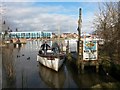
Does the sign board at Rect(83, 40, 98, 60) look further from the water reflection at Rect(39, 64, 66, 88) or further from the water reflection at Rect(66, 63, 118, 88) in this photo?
the water reflection at Rect(39, 64, 66, 88)

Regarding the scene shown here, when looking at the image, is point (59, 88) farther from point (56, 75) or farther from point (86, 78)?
point (56, 75)

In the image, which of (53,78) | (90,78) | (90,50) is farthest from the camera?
(90,50)

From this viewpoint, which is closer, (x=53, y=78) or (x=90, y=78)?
(x=90, y=78)

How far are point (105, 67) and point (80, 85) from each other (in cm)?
401

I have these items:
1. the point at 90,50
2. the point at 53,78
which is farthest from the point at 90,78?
the point at 53,78

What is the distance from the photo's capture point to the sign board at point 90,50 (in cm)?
2483

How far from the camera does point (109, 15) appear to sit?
1273 inches

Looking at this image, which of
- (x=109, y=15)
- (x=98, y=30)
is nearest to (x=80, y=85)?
(x=109, y=15)

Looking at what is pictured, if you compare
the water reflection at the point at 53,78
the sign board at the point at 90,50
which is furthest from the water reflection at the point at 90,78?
the sign board at the point at 90,50

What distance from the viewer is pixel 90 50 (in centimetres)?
2511

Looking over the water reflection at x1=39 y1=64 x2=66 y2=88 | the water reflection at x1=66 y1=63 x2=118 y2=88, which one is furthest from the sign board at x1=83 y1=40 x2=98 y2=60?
the water reflection at x1=39 y1=64 x2=66 y2=88

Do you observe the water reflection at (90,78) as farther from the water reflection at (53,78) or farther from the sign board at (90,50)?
the sign board at (90,50)

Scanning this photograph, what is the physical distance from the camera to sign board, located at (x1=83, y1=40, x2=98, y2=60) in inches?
977

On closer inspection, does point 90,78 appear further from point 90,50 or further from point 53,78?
point 53,78
